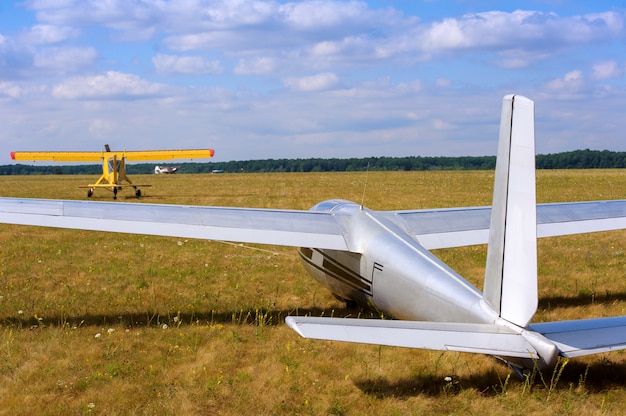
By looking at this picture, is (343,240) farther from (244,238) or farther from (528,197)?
(528,197)

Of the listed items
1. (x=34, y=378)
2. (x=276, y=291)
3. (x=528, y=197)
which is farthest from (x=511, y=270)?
(x=276, y=291)

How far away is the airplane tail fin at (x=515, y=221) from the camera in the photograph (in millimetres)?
5227

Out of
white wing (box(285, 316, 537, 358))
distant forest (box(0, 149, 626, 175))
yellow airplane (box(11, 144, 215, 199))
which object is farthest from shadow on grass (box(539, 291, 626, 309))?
distant forest (box(0, 149, 626, 175))

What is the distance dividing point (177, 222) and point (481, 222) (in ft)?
17.0

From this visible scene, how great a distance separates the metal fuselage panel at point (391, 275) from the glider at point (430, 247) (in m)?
0.02

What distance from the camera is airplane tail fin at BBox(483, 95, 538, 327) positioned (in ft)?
17.1

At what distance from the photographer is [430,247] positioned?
9.02m

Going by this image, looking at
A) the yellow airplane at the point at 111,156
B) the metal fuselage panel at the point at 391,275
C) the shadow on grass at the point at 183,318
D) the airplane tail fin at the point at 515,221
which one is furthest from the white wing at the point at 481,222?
the yellow airplane at the point at 111,156

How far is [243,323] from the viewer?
8.62m

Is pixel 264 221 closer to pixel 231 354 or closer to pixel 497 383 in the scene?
pixel 231 354

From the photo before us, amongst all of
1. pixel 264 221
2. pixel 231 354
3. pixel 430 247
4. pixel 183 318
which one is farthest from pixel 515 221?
pixel 183 318

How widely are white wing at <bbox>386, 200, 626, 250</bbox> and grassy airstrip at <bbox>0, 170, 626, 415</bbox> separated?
124 cm

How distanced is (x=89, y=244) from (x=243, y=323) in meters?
9.35

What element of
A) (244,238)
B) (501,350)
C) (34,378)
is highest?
(244,238)
